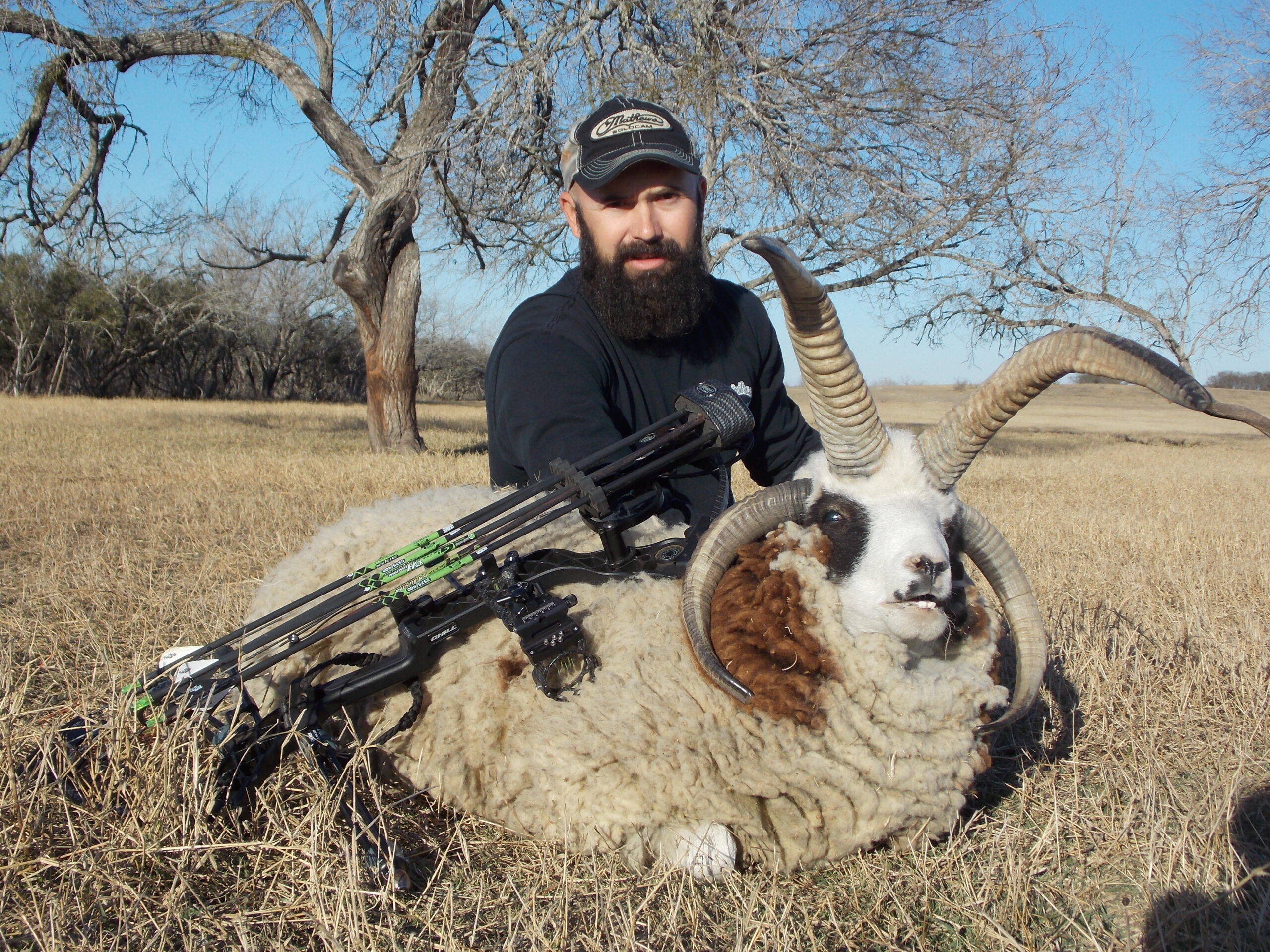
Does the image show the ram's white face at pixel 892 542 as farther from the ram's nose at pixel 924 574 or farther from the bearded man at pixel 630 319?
the bearded man at pixel 630 319

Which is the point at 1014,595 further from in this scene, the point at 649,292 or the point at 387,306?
the point at 387,306

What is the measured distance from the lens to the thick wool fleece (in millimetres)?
2480

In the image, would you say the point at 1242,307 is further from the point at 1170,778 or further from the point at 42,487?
the point at 42,487

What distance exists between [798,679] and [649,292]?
1853mm

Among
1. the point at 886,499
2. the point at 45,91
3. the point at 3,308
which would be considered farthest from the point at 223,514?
the point at 3,308

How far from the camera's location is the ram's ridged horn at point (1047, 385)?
2105 mm

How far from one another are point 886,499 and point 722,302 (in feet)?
6.05

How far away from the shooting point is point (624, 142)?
3.56 metres

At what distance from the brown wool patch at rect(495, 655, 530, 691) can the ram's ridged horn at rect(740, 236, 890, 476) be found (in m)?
1.20

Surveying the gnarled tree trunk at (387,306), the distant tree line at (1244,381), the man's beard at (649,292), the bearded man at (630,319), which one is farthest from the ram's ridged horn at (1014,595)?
the distant tree line at (1244,381)

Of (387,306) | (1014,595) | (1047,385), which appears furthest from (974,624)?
(387,306)

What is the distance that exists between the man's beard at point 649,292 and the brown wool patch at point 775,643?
4.57ft

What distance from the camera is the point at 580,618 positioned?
2914mm

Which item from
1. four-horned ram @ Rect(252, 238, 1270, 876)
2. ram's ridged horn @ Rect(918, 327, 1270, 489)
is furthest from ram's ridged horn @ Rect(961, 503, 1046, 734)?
ram's ridged horn @ Rect(918, 327, 1270, 489)
